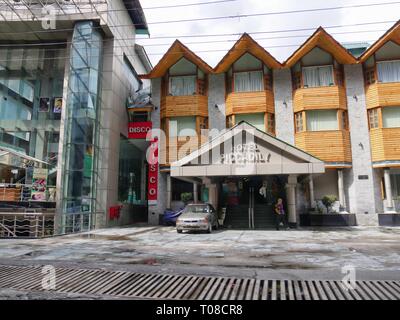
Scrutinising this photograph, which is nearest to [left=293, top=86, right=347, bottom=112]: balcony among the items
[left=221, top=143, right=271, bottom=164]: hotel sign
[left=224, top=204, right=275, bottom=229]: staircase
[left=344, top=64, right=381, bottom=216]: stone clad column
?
[left=344, top=64, right=381, bottom=216]: stone clad column

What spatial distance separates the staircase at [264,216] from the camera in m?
20.8

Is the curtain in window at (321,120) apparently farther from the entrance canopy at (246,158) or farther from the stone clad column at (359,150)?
the entrance canopy at (246,158)

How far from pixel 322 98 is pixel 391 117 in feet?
16.2

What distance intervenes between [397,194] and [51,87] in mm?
28367

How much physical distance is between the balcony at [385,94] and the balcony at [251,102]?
7174mm

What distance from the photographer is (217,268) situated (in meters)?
7.90

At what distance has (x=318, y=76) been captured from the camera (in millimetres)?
23797

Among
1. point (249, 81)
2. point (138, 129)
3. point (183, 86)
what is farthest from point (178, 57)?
point (138, 129)

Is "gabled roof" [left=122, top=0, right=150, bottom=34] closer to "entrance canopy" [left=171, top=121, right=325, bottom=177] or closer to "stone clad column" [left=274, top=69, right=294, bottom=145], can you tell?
"stone clad column" [left=274, top=69, right=294, bottom=145]

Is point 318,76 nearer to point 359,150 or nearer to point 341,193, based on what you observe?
point 359,150

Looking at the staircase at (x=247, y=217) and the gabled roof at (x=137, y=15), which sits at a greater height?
the gabled roof at (x=137, y=15)

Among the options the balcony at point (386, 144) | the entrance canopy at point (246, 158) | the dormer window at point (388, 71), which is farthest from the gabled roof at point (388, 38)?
the entrance canopy at point (246, 158)

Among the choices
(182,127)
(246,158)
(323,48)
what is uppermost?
(323,48)
